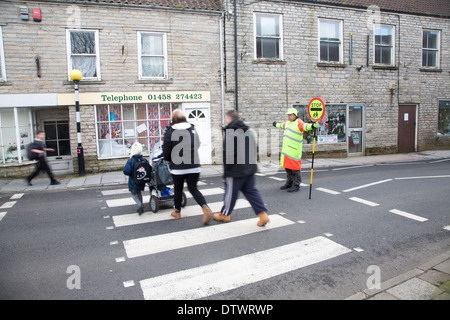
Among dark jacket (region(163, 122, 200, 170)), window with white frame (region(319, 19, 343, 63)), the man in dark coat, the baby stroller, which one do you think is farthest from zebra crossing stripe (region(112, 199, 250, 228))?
window with white frame (region(319, 19, 343, 63))

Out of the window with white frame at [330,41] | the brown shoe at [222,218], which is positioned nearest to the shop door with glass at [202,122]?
the window with white frame at [330,41]

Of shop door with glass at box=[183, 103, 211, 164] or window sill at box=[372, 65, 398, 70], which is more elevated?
window sill at box=[372, 65, 398, 70]

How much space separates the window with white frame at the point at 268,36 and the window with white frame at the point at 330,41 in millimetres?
2155

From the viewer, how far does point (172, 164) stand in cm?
560

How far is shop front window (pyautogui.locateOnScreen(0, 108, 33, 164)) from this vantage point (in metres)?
11.5

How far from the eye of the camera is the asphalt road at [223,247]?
12.1 feet

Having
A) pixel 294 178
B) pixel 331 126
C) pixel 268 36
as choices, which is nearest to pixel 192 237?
pixel 294 178

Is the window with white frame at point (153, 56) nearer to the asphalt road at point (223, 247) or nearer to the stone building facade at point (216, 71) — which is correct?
the stone building facade at point (216, 71)

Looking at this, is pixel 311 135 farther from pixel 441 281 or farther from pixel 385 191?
pixel 441 281

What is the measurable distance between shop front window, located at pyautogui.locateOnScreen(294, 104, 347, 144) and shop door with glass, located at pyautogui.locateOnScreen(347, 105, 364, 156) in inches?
13.5

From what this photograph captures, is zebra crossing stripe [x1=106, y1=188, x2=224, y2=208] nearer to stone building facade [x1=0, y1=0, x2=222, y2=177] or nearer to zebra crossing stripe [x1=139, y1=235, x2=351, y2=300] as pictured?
zebra crossing stripe [x1=139, y1=235, x2=351, y2=300]

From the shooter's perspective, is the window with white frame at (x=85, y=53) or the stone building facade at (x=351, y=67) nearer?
the window with white frame at (x=85, y=53)

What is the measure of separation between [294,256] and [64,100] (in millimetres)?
10494
